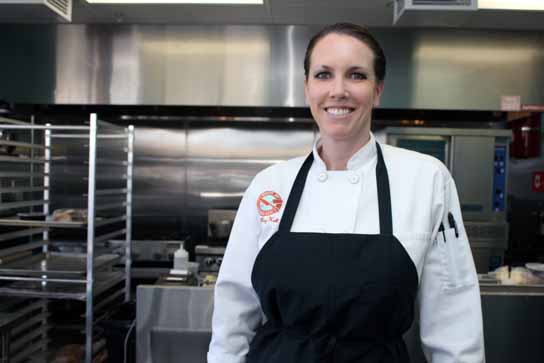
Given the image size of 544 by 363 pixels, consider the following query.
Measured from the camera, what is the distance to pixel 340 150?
4.06 ft

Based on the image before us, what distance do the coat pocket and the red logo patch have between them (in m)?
0.40

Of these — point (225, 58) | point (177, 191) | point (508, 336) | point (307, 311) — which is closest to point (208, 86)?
point (225, 58)

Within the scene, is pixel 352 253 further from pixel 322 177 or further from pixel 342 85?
pixel 342 85

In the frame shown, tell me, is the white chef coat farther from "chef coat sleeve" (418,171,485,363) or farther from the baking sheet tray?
the baking sheet tray

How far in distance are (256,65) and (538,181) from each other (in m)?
2.94

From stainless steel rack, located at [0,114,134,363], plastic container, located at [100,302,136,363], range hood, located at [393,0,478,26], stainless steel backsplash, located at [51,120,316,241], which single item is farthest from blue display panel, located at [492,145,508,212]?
plastic container, located at [100,302,136,363]

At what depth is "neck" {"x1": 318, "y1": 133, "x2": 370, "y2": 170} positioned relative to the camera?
48.5 inches

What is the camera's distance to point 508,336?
93.7 inches

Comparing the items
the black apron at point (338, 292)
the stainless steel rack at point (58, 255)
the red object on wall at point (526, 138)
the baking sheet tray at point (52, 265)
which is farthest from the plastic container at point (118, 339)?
the red object on wall at point (526, 138)

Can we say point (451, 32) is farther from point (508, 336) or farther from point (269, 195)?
point (269, 195)

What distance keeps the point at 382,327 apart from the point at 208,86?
3.27 metres

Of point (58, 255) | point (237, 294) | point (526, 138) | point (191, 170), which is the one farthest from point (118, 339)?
point (526, 138)

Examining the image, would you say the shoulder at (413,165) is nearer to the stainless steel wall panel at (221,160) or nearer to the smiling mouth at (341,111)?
the smiling mouth at (341,111)

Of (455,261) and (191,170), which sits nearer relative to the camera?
(455,261)
